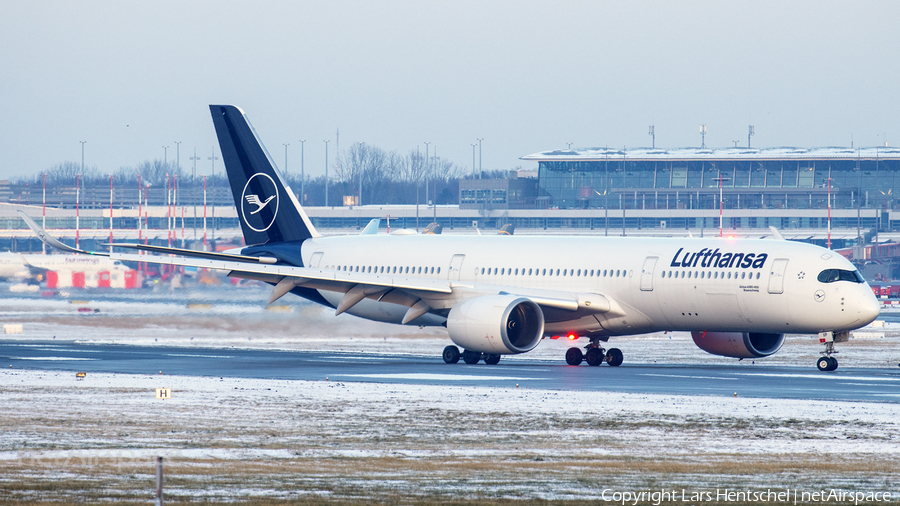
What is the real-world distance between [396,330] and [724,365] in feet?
54.2

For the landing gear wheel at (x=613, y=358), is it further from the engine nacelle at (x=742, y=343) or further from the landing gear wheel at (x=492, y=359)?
the landing gear wheel at (x=492, y=359)

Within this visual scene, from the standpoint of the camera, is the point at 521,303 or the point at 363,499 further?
the point at 521,303

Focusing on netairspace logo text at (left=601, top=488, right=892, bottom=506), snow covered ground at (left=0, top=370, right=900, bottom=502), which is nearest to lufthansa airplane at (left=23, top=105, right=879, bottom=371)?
snow covered ground at (left=0, top=370, right=900, bottom=502)

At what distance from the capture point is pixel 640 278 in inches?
1437

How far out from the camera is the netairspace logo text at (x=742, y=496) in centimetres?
1395

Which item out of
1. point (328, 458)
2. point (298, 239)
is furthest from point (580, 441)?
point (298, 239)

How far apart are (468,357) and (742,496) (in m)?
23.6

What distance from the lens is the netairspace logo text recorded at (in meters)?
14.0

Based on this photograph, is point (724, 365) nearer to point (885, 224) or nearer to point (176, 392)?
point (176, 392)

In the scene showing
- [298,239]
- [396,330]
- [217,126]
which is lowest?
[396,330]

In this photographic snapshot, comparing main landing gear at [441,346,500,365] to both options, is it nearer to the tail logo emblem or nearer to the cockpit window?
the cockpit window

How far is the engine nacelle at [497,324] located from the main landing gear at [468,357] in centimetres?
124

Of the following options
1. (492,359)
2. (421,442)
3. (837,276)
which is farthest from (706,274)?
(421,442)

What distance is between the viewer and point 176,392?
2722 centimetres
